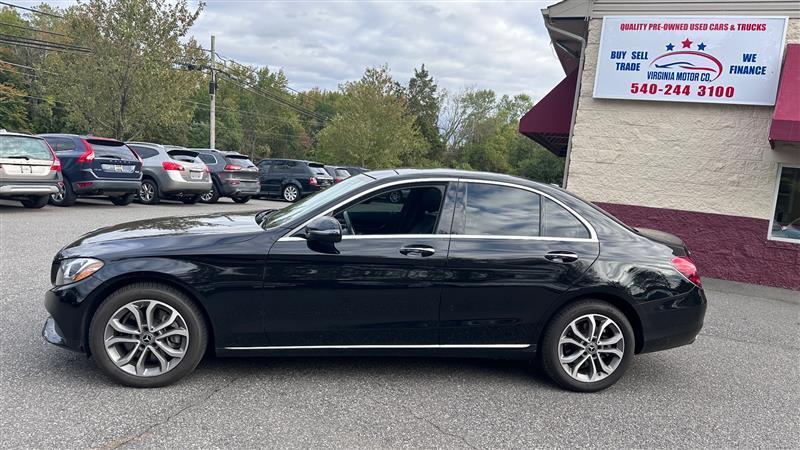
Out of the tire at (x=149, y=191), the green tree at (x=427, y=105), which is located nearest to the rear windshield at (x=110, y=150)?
the tire at (x=149, y=191)

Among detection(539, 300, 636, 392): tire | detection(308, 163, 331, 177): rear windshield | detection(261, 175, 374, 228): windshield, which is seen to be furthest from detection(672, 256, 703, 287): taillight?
detection(308, 163, 331, 177): rear windshield

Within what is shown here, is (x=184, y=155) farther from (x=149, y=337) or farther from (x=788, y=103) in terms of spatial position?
(x=788, y=103)

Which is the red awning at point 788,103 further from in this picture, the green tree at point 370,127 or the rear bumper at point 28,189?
A: the green tree at point 370,127

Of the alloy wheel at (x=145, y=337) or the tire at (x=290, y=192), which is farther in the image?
the tire at (x=290, y=192)

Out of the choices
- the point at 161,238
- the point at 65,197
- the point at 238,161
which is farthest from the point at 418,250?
the point at 238,161

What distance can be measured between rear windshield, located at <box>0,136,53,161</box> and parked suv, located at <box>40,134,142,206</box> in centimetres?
96

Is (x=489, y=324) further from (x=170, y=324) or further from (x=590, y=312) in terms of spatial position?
(x=170, y=324)

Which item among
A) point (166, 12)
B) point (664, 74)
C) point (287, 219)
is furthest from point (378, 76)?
point (287, 219)

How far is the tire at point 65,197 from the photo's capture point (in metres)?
11.7

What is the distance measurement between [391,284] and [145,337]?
5.36ft

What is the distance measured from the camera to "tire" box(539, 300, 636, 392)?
3.85 meters

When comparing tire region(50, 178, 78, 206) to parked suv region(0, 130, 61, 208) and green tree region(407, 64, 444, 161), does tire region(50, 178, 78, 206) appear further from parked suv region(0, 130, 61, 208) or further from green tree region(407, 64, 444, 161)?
green tree region(407, 64, 444, 161)

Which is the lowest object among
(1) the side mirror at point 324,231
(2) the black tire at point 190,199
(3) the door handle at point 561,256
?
(2) the black tire at point 190,199

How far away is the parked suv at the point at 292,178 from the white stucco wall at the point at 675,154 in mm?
12463
